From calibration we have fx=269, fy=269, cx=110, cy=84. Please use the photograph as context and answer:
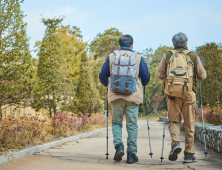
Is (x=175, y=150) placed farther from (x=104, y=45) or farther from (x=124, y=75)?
(x=104, y=45)

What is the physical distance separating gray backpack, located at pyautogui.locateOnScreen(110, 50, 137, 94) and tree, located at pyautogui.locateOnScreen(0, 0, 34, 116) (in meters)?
4.42

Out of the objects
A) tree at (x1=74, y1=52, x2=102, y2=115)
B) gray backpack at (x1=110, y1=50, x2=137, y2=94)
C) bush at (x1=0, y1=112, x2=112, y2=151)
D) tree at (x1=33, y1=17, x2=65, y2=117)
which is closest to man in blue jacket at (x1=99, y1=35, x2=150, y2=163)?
gray backpack at (x1=110, y1=50, x2=137, y2=94)

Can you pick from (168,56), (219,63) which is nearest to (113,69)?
(168,56)

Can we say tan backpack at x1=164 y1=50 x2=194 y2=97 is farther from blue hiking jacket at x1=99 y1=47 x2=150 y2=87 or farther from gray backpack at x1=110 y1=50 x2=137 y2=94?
gray backpack at x1=110 y1=50 x2=137 y2=94

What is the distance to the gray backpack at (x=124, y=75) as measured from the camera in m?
4.56

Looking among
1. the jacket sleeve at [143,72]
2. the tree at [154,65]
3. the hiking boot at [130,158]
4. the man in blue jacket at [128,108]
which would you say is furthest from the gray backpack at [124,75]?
the tree at [154,65]

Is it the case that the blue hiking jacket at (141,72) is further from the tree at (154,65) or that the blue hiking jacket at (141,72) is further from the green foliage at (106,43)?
the tree at (154,65)

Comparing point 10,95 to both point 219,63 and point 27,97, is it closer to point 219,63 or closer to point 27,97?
point 27,97

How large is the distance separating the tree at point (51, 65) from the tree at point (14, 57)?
2.52 m

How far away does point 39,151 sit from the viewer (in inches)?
236

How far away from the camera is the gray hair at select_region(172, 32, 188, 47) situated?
16.0ft

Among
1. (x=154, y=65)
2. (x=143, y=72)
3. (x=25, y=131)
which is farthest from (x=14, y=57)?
(x=154, y=65)

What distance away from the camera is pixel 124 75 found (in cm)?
458

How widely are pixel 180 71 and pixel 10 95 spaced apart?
5.85 metres
